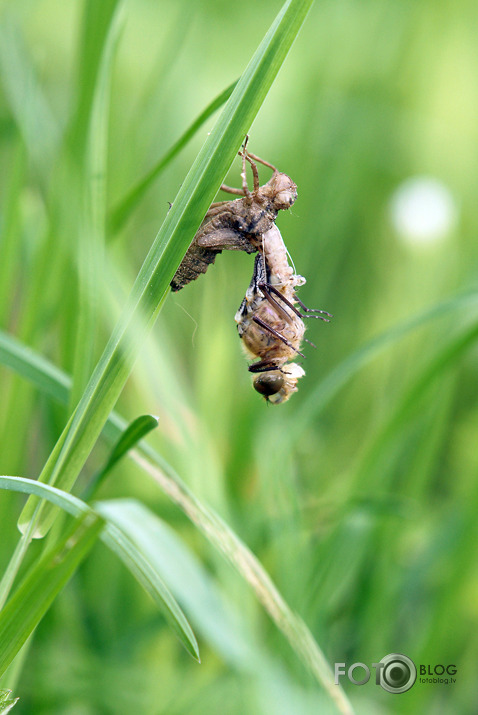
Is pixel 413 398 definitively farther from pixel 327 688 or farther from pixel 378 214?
pixel 378 214

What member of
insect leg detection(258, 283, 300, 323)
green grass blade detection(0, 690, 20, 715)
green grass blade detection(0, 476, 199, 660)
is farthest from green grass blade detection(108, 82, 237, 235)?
green grass blade detection(0, 690, 20, 715)

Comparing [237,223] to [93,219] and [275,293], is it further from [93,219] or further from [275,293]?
[93,219]

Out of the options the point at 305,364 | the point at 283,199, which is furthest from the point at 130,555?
the point at 305,364

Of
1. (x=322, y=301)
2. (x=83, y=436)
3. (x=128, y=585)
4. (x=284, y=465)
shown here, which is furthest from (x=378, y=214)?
(x=83, y=436)

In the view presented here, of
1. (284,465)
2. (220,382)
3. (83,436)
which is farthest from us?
(220,382)

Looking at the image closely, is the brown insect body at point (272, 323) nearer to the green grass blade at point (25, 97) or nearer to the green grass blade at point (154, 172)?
the green grass blade at point (154, 172)

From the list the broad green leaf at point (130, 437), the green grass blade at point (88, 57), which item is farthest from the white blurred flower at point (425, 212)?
the broad green leaf at point (130, 437)
